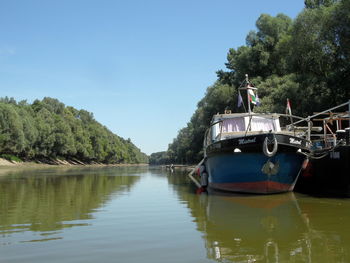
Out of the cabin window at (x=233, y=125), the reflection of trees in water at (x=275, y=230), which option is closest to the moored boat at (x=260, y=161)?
the reflection of trees in water at (x=275, y=230)

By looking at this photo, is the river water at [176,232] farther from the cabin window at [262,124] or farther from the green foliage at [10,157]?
the green foliage at [10,157]

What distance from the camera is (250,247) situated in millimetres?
6598

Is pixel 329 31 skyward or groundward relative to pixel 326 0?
groundward

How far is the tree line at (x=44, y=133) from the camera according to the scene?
62.1 meters

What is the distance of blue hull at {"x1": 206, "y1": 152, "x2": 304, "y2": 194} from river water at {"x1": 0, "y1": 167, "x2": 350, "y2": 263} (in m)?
2.04

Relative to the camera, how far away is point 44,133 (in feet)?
259

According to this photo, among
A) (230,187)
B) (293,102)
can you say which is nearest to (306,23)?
(293,102)

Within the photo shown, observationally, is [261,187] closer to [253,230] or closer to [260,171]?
[260,171]

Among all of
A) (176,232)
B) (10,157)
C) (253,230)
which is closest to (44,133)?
(10,157)

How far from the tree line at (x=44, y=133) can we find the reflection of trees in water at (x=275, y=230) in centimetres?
5625

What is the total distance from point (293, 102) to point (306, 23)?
6.71m

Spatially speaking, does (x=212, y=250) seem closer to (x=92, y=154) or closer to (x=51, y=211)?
(x=51, y=211)

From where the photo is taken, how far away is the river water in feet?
20.1

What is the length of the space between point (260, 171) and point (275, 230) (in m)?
6.96
